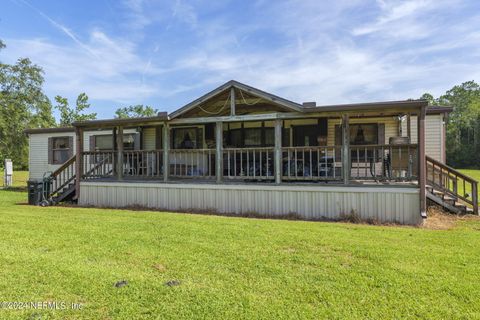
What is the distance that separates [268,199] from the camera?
8469 mm

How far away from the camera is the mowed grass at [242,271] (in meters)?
2.91

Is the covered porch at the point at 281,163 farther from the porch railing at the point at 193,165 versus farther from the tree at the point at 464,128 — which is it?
the tree at the point at 464,128

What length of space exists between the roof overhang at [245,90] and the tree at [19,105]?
17.1 meters

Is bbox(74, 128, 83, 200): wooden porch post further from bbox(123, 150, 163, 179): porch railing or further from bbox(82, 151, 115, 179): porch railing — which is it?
bbox(123, 150, 163, 179): porch railing

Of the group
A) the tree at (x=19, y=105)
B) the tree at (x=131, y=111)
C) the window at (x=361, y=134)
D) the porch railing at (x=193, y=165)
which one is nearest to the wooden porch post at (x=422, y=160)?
the window at (x=361, y=134)

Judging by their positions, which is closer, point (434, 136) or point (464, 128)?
point (434, 136)

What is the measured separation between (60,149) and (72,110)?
70.6ft

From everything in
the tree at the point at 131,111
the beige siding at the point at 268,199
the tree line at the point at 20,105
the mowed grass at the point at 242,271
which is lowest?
the mowed grass at the point at 242,271

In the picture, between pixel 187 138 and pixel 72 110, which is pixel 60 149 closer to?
pixel 187 138

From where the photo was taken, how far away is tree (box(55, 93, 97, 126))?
3325 centimetres

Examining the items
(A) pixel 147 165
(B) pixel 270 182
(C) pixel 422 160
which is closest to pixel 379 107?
(C) pixel 422 160

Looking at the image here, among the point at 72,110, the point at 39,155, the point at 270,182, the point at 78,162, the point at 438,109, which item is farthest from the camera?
the point at 72,110

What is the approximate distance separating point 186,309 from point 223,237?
266 cm

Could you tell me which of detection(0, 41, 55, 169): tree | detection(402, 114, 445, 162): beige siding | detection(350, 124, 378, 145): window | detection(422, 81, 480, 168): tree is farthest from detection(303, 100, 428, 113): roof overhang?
detection(422, 81, 480, 168): tree
